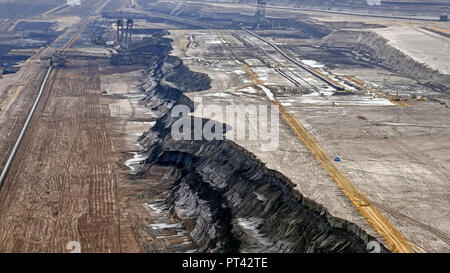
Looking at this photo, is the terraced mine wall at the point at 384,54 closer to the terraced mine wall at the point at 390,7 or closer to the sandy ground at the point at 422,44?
the sandy ground at the point at 422,44

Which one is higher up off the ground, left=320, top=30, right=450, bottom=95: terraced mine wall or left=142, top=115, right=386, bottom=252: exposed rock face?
left=320, top=30, right=450, bottom=95: terraced mine wall

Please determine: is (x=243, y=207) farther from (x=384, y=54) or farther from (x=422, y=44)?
(x=422, y=44)

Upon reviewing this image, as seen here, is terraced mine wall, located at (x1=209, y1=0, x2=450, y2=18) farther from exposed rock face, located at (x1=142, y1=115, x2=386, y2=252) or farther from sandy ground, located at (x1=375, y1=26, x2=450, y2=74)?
exposed rock face, located at (x1=142, y1=115, x2=386, y2=252)

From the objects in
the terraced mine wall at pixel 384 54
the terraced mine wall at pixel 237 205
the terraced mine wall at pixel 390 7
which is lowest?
the terraced mine wall at pixel 237 205

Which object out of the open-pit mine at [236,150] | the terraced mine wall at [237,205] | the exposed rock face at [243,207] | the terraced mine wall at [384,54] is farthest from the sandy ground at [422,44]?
the exposed rock face at [243,207]

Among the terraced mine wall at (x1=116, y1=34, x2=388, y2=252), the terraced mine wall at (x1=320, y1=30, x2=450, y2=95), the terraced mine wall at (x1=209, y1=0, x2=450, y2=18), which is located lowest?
the terraced mine wall at (x1=116, y1=34, x2=388, y2=252)

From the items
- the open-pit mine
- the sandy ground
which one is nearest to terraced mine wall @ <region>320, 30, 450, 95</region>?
the open-pit mine
